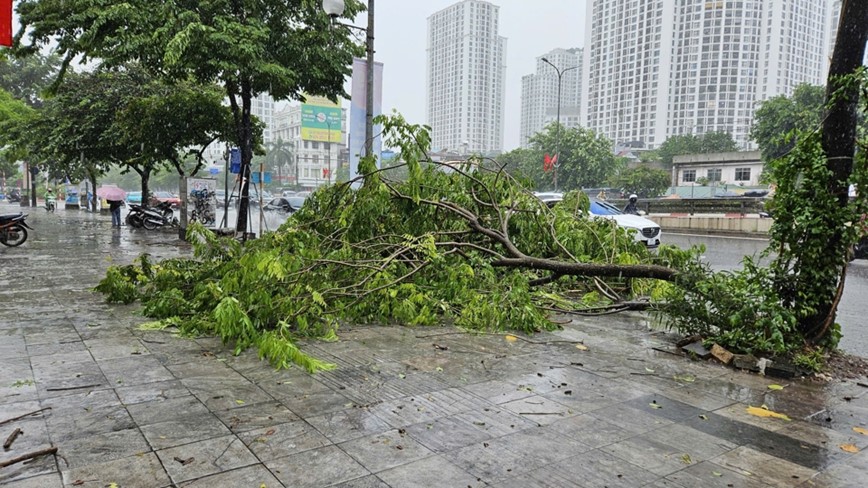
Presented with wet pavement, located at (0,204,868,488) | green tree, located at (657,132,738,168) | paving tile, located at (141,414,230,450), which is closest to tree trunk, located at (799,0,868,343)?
wet pavement, located at (0,204,868,488)

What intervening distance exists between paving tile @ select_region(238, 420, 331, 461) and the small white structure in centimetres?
5721

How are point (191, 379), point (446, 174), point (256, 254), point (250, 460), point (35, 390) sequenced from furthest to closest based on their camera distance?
point (446, 174) < point (256, 254) < point (191, 379) < point (35, 390) < point (250, 460)

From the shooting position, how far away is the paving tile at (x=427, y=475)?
296 centimetres

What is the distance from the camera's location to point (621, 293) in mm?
8375

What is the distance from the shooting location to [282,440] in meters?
3.40

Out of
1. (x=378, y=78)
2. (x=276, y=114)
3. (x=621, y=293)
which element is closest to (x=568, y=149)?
(x=378, y=78)

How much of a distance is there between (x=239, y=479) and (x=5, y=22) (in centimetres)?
535

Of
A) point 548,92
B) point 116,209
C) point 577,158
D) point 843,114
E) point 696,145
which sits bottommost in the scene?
point 116,209

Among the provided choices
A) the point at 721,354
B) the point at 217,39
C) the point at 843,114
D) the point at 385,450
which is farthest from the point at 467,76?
the point at 385,450

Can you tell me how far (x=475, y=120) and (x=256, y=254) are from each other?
3354 inches

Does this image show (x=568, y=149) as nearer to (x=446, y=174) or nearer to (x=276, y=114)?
(x=446, y=174)

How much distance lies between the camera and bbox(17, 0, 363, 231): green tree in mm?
12391

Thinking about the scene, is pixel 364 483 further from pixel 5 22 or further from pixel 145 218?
pixel 145 218

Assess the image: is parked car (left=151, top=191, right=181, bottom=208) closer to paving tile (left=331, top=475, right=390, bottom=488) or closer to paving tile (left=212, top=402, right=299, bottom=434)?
paving tile (left=212, top=402, right=299, bottom=434)
